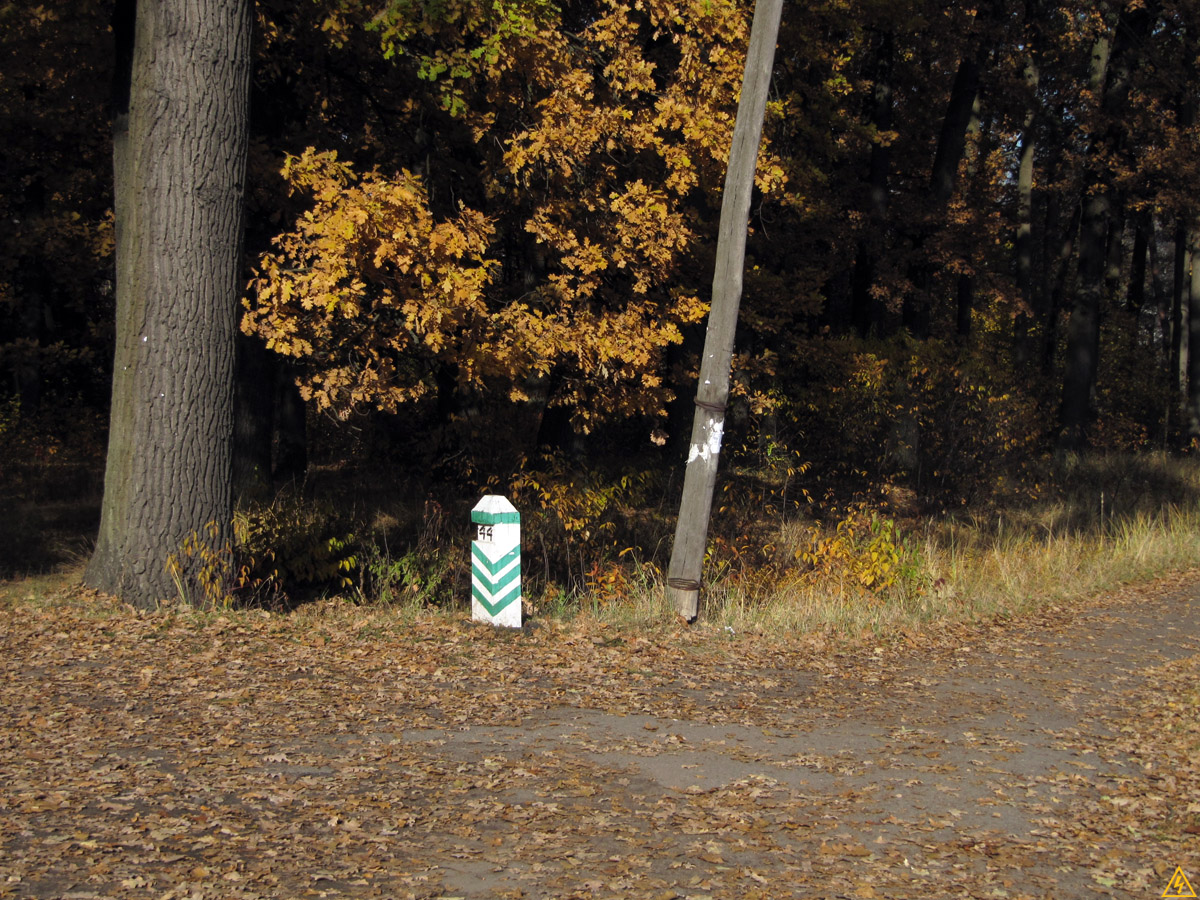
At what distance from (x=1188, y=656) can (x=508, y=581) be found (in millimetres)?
5543

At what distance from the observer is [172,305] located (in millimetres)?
8648

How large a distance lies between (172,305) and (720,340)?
4.70 meters

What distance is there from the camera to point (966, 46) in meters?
18.6

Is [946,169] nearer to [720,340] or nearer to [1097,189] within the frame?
[1097,189]

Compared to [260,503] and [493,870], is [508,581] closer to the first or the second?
[493,870]

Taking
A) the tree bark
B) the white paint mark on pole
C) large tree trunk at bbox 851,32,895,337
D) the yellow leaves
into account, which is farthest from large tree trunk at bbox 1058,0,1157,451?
the yellow leaves

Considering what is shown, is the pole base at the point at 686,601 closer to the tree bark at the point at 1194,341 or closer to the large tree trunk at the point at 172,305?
the large tree trunk at the point at 172,305

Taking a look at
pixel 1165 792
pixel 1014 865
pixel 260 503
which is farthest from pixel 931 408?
pixel 1014 865

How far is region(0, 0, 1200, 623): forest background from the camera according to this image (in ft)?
35.6

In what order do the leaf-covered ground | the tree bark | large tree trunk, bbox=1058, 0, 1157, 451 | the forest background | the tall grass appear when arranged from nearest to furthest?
the leaf-covered ground
the tall grass
the forest background
large tree trunk, bbox=1058, 0, 1157, 451
the tree bark

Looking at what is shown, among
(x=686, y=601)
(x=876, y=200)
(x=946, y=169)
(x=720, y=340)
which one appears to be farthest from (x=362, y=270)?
(x=946, y=169)

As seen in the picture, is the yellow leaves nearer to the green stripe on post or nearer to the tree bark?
the green stripe on post

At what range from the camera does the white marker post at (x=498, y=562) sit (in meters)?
8.55

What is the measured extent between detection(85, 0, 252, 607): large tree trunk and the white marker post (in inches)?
89.5
